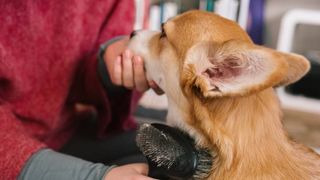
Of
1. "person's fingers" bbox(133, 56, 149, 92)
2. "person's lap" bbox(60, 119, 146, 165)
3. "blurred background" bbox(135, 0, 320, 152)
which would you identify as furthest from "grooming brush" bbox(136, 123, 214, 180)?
"blurred background" bbox(135, 0, 320, 152)

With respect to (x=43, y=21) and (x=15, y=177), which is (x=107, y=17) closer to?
(x=43, y=21)

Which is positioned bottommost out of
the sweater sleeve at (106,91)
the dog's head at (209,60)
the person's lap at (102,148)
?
the person's lap at (102,148)

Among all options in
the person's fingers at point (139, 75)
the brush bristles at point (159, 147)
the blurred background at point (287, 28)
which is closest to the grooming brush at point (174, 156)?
the brush bristles at point (159, 147)

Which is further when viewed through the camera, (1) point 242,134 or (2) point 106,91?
(2) point 106,91

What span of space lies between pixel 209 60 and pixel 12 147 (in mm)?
402

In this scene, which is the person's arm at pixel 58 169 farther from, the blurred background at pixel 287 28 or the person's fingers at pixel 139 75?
the blurred background at pixel 287 28

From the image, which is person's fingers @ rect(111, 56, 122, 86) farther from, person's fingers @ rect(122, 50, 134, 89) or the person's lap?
the person's lap

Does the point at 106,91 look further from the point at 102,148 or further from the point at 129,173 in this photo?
the point at 129,173

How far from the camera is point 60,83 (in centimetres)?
97

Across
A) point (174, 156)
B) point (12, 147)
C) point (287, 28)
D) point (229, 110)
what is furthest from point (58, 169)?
point (287, 28)

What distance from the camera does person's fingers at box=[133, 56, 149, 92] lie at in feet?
2.87

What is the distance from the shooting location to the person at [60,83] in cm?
73

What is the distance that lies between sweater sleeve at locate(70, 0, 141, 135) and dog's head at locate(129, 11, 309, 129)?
20 centimetres

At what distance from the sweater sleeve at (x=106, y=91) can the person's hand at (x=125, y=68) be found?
0.23ft
